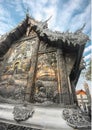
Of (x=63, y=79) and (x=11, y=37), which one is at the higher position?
(x=11, y=37)

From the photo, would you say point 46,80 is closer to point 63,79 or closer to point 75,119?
point 63,79

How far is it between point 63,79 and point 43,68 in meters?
1.04

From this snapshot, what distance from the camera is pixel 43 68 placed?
4.73 meters

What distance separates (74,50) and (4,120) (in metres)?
3.49

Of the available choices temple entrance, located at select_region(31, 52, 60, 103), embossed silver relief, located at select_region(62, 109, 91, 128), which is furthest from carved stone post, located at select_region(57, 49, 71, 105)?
embossed silver relief, located at select_region(62, 109, 91, 128)

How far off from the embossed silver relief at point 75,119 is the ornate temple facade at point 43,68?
386mm

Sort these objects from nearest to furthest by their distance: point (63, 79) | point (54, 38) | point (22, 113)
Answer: point (22, 113) → point (63, 79) → point (54, 38)

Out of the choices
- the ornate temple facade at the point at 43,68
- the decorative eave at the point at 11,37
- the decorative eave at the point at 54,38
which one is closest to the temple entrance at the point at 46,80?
the ornate temple facade at the point at 43,68

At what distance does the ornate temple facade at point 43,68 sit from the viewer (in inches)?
157

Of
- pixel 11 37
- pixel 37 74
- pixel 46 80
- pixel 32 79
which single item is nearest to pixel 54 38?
pixel 37 74

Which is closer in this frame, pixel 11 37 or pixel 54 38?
pixel 54 38

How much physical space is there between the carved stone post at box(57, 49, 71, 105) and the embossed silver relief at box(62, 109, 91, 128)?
15.8 inches

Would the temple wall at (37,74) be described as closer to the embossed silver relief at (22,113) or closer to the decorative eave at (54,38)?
the decorative eave at (54,38)

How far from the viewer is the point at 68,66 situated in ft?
15.0
